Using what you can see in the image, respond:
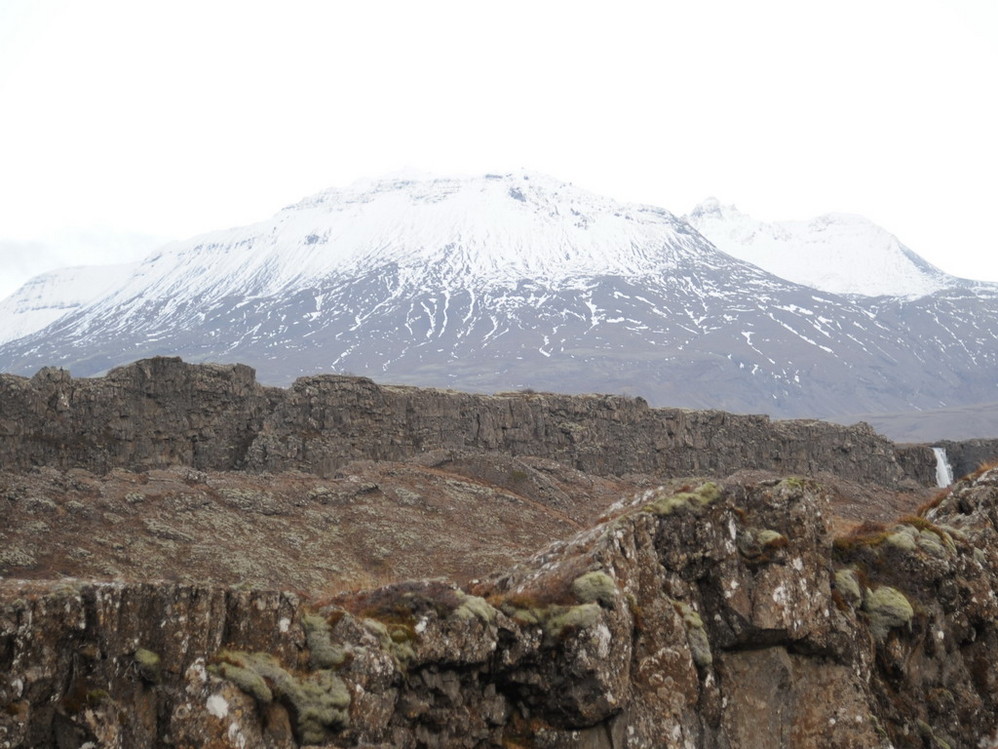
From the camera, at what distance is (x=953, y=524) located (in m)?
23.2

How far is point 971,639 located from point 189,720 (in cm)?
1515

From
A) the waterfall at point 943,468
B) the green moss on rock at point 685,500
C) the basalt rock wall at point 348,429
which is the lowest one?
the waterfall at point 943,468

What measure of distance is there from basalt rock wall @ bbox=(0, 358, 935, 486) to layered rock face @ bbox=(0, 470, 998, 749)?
1306 inches

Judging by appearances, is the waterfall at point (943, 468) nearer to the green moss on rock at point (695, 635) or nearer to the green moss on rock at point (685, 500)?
the green moss on rock at point (685, 500)

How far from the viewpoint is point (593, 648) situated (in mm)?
15781

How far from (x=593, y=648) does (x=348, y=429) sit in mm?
38878

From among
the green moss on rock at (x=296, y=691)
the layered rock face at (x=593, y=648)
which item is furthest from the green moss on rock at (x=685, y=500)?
the green moss on rock at (x=296, y=691)

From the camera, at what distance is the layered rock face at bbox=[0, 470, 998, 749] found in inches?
500

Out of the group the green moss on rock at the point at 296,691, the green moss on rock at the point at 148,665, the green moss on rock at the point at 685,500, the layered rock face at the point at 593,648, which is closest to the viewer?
the layered rock face at the point at 593,648

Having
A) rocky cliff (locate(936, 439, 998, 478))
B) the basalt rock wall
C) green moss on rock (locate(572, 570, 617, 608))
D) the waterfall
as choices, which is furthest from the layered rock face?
rocky cliff (locate(936, 439, 998, 478))

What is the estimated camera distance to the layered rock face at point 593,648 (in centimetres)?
1269

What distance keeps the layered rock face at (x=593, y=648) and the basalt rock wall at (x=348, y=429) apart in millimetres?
33180

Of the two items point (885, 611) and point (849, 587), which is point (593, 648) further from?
point (885, 611)

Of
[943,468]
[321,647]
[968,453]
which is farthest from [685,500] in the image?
[968,453]
